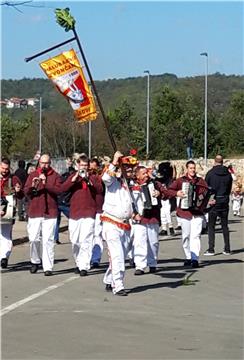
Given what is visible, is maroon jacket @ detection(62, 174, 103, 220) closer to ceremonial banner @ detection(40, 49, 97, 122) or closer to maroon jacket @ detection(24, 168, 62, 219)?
maroon jacket @ detection(24, 168, 62, 219)

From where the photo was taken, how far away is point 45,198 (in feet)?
46.8

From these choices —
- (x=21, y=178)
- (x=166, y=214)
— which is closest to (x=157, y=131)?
(x=21, y=178)

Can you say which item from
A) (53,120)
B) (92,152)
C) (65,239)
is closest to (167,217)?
(65,239)

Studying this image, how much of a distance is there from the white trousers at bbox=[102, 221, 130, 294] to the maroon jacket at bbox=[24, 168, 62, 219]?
2.15m

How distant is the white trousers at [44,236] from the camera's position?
555 inches

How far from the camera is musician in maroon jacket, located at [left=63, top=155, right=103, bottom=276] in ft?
46.5

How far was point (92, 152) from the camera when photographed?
2736 inches

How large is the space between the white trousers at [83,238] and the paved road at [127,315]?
0.90ft

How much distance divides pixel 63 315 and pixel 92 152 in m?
59.0

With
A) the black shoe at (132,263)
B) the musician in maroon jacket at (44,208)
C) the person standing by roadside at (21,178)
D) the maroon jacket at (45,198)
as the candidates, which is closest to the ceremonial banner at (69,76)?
the musician in maroon jacket at (44,208)

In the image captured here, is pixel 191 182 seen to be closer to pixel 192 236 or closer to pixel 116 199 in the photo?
pixel 192 236

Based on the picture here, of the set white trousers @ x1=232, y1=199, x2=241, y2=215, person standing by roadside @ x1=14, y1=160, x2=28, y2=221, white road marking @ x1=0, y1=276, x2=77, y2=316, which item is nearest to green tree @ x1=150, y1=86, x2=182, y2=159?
white trousers @ x1=232, y1=199, x2=241, y2=215

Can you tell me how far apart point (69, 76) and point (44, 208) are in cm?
388

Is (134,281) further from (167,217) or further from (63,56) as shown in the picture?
(167,217)
